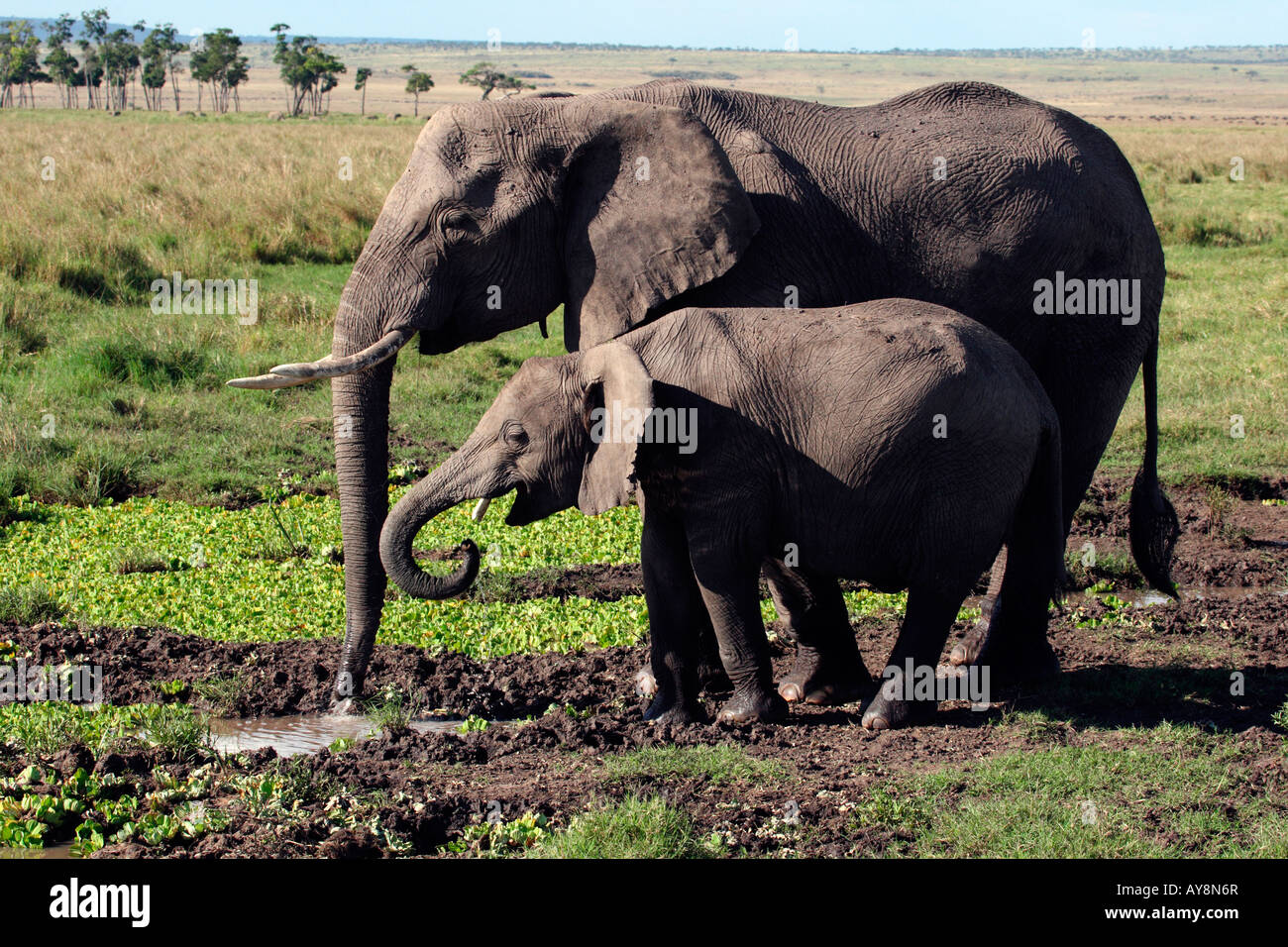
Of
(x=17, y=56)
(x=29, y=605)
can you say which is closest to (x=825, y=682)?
(x=29, y=605)

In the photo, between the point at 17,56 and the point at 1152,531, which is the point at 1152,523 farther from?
the point at 17,56

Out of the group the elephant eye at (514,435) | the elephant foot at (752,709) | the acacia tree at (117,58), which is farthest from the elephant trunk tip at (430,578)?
the acacia tree at (117,58)

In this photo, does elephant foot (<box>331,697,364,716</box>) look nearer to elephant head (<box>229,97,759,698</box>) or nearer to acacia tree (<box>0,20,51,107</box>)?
Answer: elephant head (<box>229,97,759,698</box>)

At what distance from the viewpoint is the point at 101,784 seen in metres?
5.25

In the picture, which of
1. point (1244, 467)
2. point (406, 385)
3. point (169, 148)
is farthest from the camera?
point (169, 148)

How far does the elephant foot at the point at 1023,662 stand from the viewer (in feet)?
21.5

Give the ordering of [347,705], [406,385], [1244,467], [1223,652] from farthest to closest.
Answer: [406,385]
[1244,467]
[1223,652]
[347,705]

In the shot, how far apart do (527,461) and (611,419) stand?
1.38ft

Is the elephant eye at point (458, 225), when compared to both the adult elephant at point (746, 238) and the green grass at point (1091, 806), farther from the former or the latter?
the green grass at point (1091, 806)

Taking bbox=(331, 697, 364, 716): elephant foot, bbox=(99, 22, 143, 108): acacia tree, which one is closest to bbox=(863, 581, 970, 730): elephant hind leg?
bbox=(331, 697, 364, 716): elephant foot

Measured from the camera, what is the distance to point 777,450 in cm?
580

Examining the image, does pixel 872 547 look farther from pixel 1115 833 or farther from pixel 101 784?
pixel 101 784

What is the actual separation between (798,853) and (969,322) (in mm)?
2412

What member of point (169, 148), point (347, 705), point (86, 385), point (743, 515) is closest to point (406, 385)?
point (86, 385)
